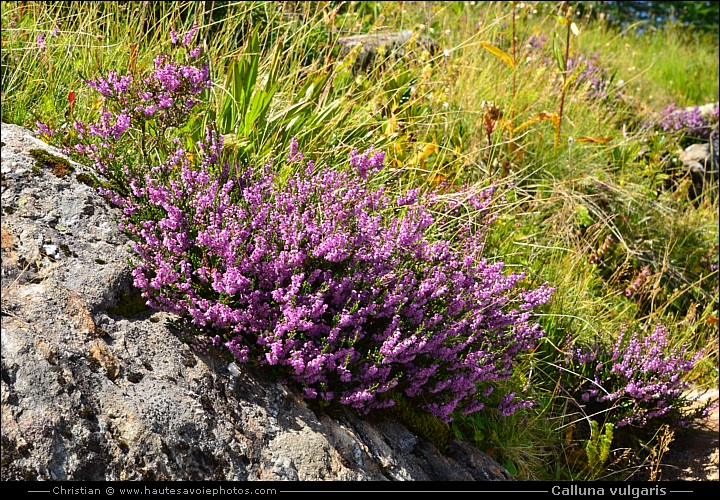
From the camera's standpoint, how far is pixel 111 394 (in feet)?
6.82

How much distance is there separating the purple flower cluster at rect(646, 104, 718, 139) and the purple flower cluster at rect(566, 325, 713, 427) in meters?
3.54

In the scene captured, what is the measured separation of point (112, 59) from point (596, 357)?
9.73 feet

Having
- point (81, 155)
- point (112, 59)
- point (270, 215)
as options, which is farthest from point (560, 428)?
point (112, 59)

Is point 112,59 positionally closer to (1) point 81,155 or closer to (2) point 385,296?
(1) point 81,155

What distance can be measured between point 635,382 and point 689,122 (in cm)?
395

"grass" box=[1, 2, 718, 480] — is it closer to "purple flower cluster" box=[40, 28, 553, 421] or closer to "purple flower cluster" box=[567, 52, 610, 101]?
"purple flower cluster" box=[567, 52, 610, 101]

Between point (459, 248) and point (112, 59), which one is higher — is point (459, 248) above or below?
below

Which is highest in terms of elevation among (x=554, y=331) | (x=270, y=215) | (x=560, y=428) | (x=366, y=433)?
(x=270, y=215)

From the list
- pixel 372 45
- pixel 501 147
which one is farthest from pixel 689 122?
pixel 372 45

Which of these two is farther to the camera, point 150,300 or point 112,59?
point 112,59

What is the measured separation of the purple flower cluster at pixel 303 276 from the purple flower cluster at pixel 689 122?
4.47 m

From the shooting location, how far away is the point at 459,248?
11.1 feet

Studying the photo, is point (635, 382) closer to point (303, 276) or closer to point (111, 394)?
point (303, 276)

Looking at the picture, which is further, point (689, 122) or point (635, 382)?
point (689, 122)
